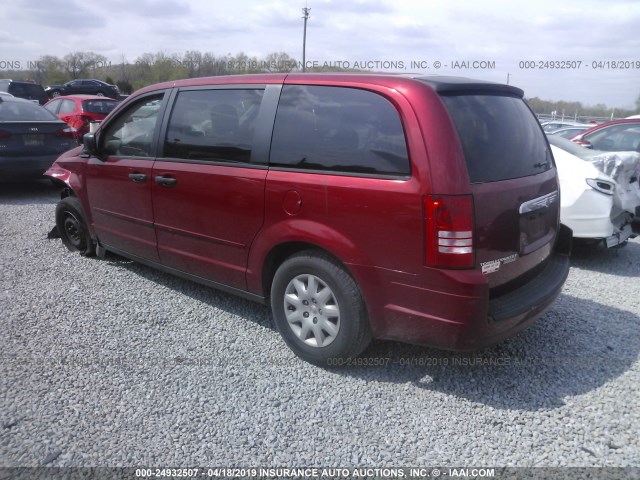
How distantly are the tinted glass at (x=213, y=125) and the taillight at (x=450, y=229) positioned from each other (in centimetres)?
140

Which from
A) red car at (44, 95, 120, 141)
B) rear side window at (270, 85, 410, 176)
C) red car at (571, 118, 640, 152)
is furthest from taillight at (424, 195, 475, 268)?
red car at (44, 95, 120, 141)

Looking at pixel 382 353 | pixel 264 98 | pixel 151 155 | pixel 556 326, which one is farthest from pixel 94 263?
pixel 556 326

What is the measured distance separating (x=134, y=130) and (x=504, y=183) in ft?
10.2

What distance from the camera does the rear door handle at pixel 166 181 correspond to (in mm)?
3883

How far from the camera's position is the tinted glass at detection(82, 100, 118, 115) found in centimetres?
1236

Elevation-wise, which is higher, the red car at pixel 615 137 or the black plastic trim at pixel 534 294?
the red car at pixel 615 137

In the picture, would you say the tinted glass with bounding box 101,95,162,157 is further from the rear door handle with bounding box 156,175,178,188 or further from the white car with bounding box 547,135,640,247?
the white car with bounding box 547,135,640,247

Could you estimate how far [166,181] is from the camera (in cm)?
392

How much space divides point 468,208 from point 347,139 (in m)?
0.82

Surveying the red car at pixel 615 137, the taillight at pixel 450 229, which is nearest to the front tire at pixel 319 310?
the taillight at pixel 450 229

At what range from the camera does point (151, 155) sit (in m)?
4.15

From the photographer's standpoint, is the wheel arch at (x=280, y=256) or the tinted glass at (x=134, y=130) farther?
the tinted glass at (x=134, y=130)

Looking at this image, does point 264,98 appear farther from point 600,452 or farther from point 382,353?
point 600,452

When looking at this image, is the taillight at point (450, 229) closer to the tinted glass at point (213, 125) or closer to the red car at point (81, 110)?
the tinted glass at point (213, 125)
